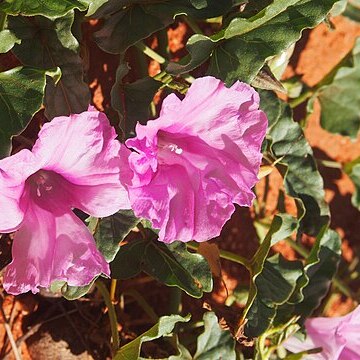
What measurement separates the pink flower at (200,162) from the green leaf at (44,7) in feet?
0.58

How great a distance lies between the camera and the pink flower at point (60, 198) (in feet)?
3.07

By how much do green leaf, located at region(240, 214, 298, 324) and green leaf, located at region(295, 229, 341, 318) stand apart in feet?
0.55

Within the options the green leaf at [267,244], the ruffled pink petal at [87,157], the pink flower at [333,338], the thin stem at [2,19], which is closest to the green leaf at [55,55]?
the thin stem at [2,19]

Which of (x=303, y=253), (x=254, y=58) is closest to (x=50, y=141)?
(x=254, y=58)

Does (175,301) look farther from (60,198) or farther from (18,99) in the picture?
(18,99)

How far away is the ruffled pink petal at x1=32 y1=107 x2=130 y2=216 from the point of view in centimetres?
93

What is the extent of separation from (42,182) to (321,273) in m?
0.68

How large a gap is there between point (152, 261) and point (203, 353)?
180 mm

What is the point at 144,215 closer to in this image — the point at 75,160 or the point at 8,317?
the point at 75,160

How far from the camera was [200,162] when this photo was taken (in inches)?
41.3

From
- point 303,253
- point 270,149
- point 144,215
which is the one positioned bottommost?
point 303,253

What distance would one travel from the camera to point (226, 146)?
103 cm

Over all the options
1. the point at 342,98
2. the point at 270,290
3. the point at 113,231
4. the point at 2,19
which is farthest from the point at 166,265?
the point at 342,98

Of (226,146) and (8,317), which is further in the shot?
(8,317)
